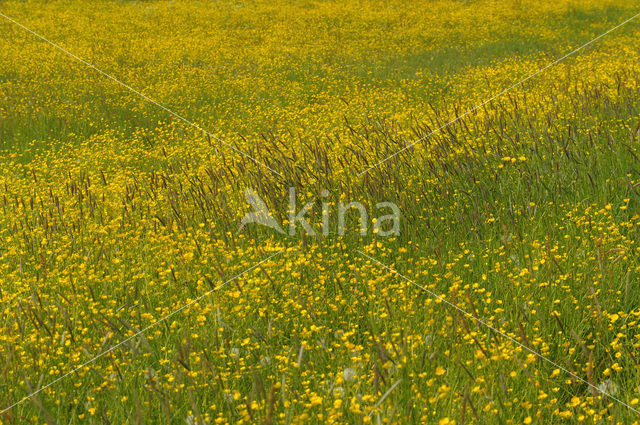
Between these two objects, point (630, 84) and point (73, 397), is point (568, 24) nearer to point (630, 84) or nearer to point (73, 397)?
point (630, 84)

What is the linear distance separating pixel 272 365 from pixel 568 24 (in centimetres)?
1615

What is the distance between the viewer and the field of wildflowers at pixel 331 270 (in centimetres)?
214

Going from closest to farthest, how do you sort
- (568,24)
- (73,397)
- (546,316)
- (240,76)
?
(73,397), (546,316), (240,76), (568,24)

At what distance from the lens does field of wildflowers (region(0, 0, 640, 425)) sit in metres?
2.14

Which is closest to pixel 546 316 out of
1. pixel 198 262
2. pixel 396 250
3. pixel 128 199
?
pixel 396 250

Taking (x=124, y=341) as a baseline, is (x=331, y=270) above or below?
below

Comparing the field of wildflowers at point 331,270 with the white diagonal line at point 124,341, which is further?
the field of wildflowers at point 331,270

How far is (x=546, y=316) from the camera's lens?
2.66 metres

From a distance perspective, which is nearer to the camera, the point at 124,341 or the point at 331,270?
the point at 124,341

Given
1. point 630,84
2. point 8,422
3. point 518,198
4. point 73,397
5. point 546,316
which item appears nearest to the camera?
point 8,422

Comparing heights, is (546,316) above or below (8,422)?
below

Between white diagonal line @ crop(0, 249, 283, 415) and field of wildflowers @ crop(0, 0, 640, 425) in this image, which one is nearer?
white diagonal line @ crop(0, 249, 283, 415)

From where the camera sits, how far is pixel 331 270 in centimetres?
326

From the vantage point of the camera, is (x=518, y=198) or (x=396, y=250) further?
(x=518, y=198)
